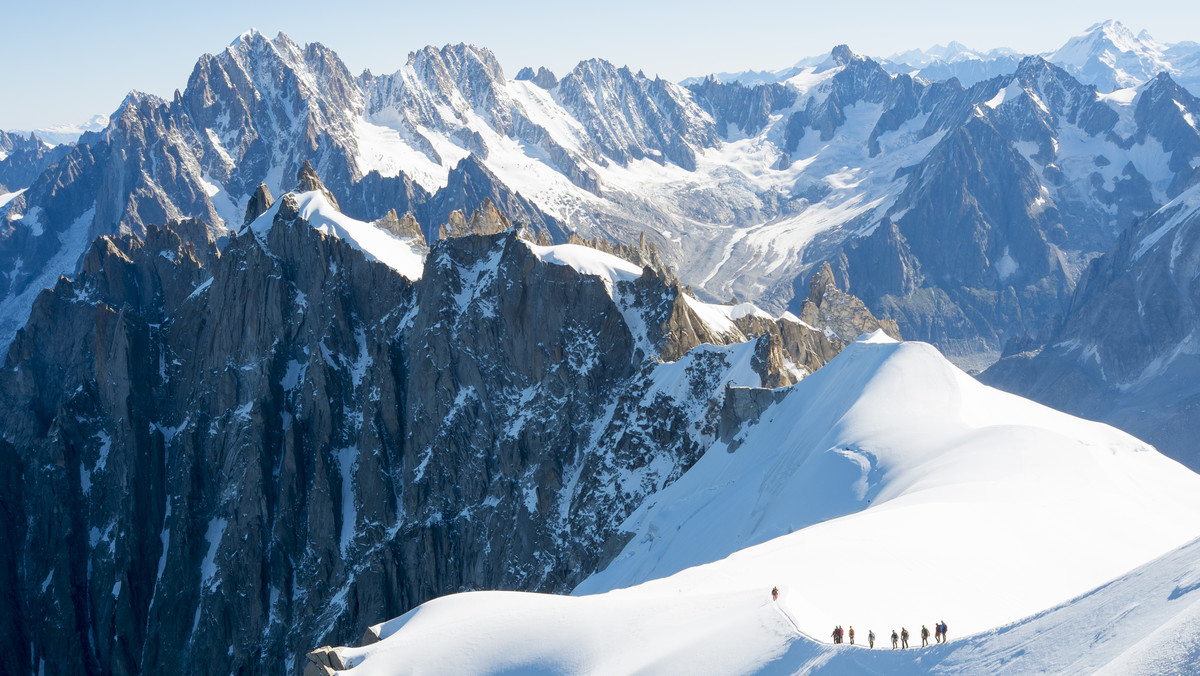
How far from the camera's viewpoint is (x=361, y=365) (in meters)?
136

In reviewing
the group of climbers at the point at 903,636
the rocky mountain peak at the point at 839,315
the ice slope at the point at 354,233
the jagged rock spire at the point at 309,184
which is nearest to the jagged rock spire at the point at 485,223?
the ice slope at the point at 354,233

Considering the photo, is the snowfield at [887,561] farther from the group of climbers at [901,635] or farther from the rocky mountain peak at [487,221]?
the rocky mountain peak at [487,221]

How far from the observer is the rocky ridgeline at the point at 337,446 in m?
115

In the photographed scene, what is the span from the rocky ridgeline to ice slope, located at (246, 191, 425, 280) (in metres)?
2.68

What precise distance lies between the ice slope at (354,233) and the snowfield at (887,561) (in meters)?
64.7

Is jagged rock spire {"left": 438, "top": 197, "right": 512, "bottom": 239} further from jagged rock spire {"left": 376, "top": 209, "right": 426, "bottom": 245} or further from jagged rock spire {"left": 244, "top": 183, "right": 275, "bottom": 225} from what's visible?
jagged rock spire {"left": 244, "top": 183, "right": 275, "bottom": 225}

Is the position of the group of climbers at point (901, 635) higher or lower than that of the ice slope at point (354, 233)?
lower

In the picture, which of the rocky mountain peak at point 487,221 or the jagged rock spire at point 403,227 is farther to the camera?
the rocky mountain peak at point 487,221

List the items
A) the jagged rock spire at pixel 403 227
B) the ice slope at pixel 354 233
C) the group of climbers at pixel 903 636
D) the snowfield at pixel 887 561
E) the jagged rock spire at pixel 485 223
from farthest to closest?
the jagged rock spire at pixel 485 223 → the jagged rock spire at pixel 403 227 → the ice slope at pixel 354 233 → the group of climbers at pixel 903 636 → the snowfield at pixel 887 561

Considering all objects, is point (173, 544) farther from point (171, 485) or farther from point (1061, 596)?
point (1061, 596)

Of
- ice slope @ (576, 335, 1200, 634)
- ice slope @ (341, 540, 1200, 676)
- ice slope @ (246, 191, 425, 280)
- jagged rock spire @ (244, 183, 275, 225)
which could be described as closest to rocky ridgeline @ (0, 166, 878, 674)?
ice slope @ (246, 191, 425, 280)

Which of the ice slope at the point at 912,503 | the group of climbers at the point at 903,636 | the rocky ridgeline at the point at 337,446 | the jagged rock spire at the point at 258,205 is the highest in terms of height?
the jagged rock spire at the point at 258,205

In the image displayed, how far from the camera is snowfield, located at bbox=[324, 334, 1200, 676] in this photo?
125 ft

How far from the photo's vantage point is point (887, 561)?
182ft
